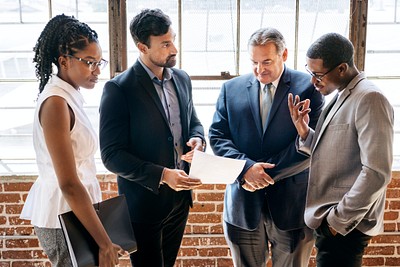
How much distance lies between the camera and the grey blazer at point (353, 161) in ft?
7.10

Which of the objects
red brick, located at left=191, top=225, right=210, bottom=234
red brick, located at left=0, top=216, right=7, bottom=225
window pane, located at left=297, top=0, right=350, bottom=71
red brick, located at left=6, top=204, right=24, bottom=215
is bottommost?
red brick, located at left=191, top=225, right=210, bottom=234

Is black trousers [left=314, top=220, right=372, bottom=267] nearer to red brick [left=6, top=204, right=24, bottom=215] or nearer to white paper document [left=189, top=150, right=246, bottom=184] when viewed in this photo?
white paper document [left=189, top=150, right=246, bottom=184]

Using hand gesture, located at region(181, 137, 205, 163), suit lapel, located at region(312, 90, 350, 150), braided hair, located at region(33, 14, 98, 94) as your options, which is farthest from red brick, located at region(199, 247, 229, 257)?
braided hair, located at region(33, 14, 98, 94)

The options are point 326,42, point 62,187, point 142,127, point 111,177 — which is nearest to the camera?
point 62,187

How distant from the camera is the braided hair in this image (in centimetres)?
216

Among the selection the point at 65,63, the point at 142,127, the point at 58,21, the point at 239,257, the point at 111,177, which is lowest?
the point at 239,257

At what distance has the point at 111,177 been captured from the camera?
11.7 ft

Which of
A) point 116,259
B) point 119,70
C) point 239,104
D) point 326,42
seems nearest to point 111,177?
point 119,70

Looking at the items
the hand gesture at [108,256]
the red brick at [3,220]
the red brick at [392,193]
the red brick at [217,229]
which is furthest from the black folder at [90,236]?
the red brick at [392,193]

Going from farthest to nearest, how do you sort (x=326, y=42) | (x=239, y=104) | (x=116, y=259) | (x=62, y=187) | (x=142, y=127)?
1. (x=239, y=104)
2. (x=142, y=127)
3. (x=326, y=42)
4. (x=116, y=259)
5. (x=62, y=187)

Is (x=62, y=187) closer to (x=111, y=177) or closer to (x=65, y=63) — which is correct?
(x=65, y=63)

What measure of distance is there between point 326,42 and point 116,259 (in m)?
1.25

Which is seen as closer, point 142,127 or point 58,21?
point 58,21

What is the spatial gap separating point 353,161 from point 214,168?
63 centimetres
